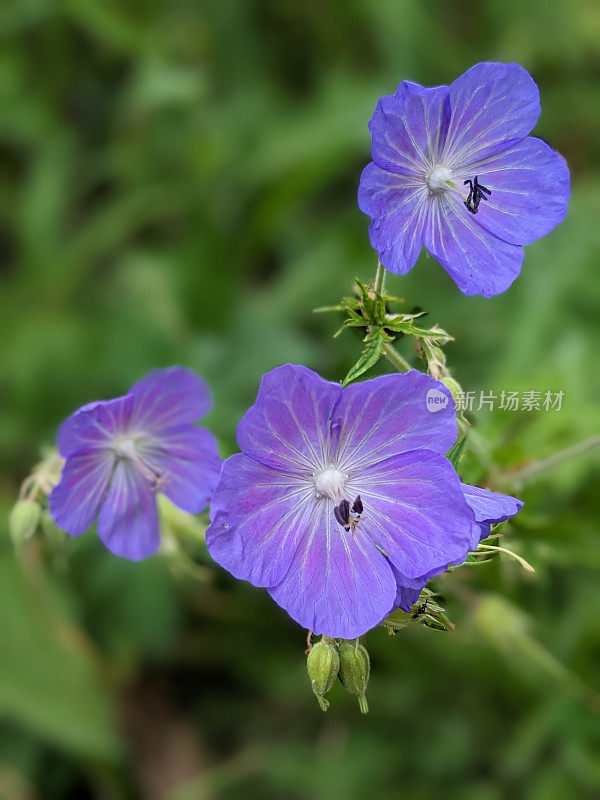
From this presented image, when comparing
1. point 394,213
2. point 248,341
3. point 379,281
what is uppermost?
point 248,341

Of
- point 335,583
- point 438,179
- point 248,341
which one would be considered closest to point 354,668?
point 335,583

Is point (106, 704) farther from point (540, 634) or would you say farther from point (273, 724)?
point (540, 634)

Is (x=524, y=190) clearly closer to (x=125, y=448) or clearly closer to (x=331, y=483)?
(x=331, y=483)

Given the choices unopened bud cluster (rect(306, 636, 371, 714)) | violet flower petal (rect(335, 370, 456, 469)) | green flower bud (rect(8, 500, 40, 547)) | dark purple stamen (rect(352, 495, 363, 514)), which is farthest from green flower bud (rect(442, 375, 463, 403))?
green flower bud (rect(8, 500, 40, 547))

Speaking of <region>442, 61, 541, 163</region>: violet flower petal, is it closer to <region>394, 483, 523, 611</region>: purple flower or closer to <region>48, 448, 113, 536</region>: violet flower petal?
<region>394, 483, 523, 611</region>: purple flower

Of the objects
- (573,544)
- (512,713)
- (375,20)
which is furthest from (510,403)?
(375,20)

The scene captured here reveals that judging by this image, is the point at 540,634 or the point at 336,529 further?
the point at 540,634

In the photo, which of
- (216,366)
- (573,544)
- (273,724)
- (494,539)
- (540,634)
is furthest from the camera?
(273,724)

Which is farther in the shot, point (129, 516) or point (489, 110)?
point (129, 516)
